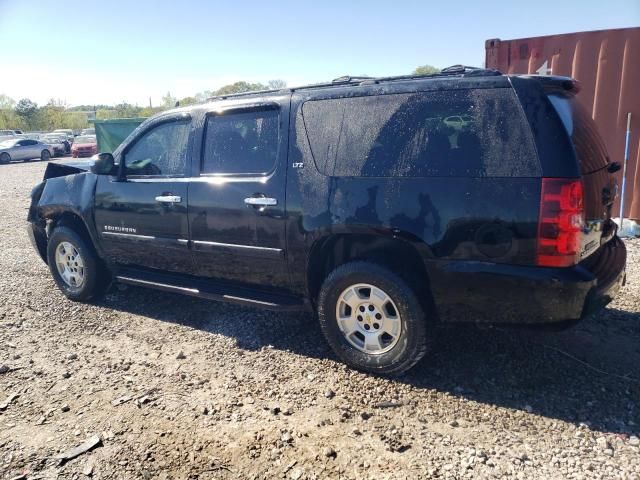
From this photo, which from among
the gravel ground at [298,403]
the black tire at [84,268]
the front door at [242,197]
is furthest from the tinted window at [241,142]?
the black tire at [84,268]

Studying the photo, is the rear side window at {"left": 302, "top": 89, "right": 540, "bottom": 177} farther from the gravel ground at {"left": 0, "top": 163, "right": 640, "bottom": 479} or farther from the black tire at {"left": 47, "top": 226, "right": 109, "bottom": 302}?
the black tire at {"left": 47, "top": 226, "right": 109, "bottom": 302}

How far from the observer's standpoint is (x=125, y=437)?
2.96 m

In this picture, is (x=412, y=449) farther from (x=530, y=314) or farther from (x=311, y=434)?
(x=530, y=314)

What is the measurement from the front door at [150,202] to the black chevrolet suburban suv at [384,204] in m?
0.02

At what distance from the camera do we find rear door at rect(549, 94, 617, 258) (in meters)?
2.97

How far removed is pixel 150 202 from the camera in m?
4.48

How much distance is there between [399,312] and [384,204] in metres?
0.72

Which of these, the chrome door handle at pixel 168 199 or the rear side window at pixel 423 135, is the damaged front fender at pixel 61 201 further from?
the rear side window at pixel 423 135

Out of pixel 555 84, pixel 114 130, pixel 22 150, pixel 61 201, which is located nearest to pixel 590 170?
pixel 555 84

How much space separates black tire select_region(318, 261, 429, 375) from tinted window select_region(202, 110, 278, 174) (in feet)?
3.40

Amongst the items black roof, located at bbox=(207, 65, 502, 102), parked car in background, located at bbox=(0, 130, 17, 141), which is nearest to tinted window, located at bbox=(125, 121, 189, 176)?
black roof, located at bbox=(207, 65, 502, 102)

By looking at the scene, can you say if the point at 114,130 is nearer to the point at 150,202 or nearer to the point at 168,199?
the point at 150,202

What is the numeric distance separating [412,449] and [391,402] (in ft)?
1.64

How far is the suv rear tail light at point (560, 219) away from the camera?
9.27 feet
